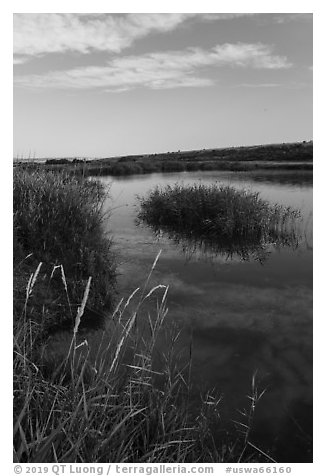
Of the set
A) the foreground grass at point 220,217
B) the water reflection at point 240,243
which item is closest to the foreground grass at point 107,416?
the water reflection at point 240,243

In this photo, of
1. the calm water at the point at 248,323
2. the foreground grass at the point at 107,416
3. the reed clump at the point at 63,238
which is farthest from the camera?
the reed clump at the point at 63,238

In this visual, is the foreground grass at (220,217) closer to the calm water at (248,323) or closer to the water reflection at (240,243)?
the water reflection at (240,243)

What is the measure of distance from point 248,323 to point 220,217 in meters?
6.87

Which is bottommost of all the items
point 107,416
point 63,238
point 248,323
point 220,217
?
point 248,323

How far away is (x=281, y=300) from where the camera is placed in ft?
28.1

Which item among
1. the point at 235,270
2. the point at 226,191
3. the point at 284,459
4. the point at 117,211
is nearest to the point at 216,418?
the point at 284,459

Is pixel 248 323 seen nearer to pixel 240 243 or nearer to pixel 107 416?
pixel 107 416

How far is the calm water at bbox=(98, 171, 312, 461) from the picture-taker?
201 inches

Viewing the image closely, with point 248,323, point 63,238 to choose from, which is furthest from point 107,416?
point 63,238

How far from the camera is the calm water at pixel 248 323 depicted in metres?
5.10

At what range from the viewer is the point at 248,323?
24.3 feet

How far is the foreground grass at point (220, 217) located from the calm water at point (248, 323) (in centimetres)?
97

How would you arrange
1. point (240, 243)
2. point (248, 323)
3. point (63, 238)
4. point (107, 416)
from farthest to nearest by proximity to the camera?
point (240, 243)
point (63, 238)
point (248, 323)
point (107, 416)
